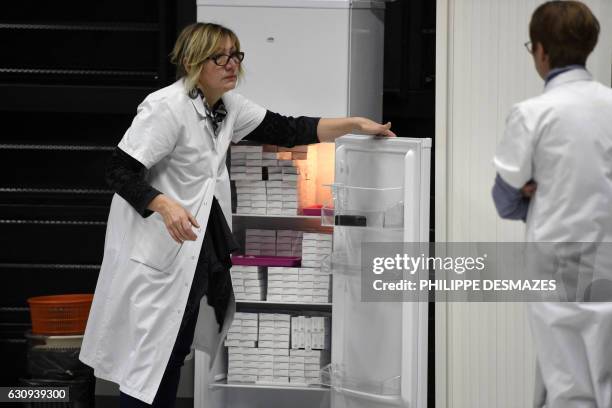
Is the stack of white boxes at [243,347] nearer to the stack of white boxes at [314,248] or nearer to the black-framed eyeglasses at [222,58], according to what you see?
the stack of white boxes at [314,248]

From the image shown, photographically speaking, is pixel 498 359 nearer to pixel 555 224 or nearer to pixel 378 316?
pixel 378 316

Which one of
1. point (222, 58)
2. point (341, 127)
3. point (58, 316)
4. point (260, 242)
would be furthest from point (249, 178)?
point (58, 316)

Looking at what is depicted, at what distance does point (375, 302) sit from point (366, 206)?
0.39 metres

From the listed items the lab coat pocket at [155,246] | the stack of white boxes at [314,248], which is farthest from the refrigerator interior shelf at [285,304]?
the lab coat pocket at [155,246]

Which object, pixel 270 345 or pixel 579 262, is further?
pixel 270 345

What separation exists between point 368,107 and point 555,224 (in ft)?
6.80

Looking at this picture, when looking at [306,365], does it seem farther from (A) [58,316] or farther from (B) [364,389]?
(A) [58,316]

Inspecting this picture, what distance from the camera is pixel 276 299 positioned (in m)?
4.67

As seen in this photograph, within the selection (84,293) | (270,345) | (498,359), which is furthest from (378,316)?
(84,293)

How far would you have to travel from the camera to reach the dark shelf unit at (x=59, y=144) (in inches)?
221

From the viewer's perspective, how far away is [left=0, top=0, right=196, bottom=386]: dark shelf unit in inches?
221

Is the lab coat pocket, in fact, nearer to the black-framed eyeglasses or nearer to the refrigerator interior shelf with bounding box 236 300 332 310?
the black-framed eyeglasses

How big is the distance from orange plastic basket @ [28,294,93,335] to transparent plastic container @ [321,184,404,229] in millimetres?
1747

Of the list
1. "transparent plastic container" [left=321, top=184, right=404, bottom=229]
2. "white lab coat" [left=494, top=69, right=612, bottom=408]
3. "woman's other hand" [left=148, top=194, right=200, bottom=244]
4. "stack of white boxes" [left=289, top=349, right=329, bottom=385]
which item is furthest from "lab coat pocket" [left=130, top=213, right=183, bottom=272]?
"white lab coat" [left=494, top=69, right=612, bottom=408]
